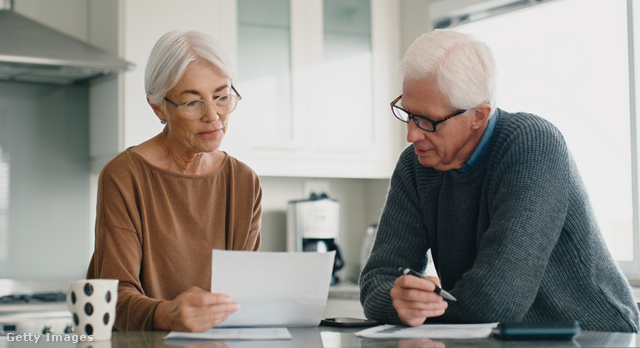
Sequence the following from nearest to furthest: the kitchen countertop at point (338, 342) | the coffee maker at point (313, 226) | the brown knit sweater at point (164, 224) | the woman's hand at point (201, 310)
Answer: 1. the kitchen countertop at point (338, 342)
2. the woman's hand at point (201, 310)
3. the brown knit sweater at point (164, 224)
4. the coffee maker at point (313, 226)

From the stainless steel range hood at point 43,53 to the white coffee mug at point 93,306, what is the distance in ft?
6.05

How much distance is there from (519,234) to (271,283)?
480 millimetres

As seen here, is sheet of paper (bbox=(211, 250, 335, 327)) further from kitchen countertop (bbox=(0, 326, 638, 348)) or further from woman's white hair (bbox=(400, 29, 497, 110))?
woman's white hair (bbox=(400, 29, 497, 110))

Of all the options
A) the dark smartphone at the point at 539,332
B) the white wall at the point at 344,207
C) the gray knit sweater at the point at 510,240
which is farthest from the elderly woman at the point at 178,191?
the white wall at the point at 344,207

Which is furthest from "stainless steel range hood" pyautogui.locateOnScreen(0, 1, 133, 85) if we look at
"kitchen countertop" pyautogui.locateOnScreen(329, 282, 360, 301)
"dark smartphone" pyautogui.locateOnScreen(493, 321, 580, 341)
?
"dark smartphone" pyautogui.locateOnScreen(493, 321, 580, 341)

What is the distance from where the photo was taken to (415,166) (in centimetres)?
178

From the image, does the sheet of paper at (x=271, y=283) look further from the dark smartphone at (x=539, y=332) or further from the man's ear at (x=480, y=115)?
the man's ear at (x=480, y=115)

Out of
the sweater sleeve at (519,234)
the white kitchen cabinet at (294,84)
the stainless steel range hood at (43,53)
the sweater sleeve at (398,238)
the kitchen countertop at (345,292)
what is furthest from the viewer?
the kitchen countertop at (345,292)

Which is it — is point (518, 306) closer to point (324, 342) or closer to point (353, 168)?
point (324, 342)

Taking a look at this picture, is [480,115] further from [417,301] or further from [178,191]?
[178,191]

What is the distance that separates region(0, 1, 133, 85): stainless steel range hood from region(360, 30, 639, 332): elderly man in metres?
1.63

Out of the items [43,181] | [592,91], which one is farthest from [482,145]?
[43,181]

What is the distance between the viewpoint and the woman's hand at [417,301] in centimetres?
137

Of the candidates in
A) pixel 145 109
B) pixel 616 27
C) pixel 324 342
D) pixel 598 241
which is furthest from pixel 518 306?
pixel 145 109
